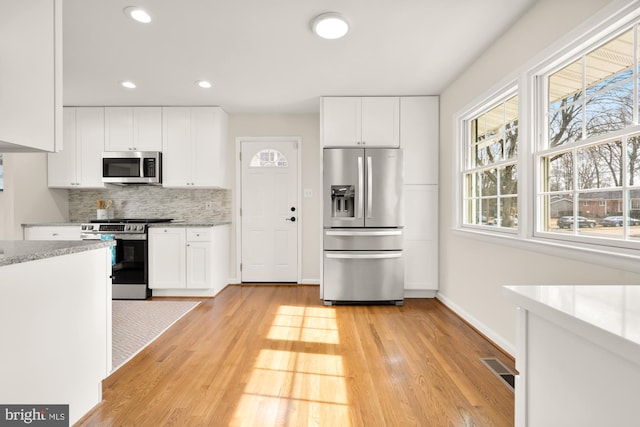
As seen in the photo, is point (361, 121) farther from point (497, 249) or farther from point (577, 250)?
point (577, 250)

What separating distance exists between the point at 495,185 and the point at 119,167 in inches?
164

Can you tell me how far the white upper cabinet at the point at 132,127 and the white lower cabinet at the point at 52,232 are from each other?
108 cm

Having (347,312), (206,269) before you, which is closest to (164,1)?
(206,269)

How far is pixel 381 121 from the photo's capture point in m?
3.78

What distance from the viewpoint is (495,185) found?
2.77 m

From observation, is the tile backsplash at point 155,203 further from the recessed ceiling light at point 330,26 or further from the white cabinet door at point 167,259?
the recessed ceiling light at point 330,26

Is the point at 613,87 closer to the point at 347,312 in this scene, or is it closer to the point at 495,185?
the point at 495,185

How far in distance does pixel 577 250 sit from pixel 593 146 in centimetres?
56

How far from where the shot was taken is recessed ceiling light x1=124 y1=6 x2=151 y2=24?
2.16 metres

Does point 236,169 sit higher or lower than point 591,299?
higher

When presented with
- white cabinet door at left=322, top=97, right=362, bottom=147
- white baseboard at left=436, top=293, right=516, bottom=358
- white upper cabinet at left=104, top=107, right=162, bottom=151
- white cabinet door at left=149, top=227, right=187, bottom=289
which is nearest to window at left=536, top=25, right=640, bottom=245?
white baseboard at left=436, top=293, right=516, bottom=358

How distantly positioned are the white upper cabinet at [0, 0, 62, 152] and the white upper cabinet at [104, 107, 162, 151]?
2841mm

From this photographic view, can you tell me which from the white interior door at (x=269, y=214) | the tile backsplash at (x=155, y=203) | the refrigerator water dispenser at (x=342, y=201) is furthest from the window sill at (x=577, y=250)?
the tile backsplash at (x=155, y=203)

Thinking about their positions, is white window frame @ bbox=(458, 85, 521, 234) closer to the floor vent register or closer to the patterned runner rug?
the floor vent register
